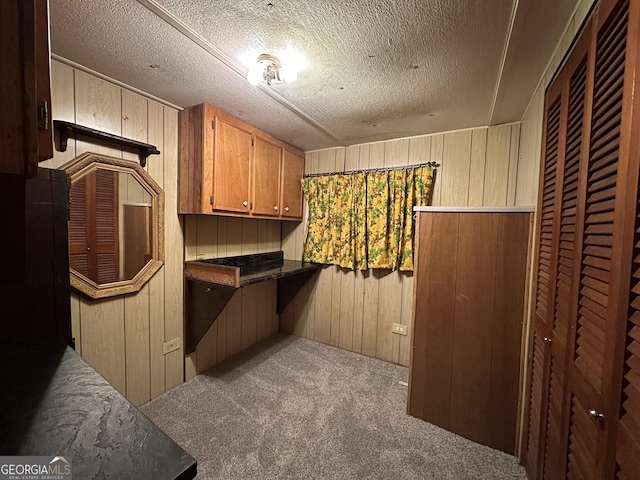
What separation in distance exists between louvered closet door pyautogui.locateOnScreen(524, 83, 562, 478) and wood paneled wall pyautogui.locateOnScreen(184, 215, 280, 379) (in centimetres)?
230

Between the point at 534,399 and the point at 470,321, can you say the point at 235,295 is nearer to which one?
the point at 470,321

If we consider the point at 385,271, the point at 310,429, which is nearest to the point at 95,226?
the point at 310,429

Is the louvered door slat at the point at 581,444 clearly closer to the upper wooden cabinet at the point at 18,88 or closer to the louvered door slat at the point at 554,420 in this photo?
the louvered door slat at the point at 554,420

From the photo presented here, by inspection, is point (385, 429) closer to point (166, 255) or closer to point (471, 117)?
point (166, 255)

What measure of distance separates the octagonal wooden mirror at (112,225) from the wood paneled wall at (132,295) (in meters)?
0.06

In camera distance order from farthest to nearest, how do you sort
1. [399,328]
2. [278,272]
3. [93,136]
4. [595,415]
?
[399,328] → [278,272] → [93,136] → [595,415]

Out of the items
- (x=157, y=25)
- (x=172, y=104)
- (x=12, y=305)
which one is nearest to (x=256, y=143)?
(x=172, y=104)

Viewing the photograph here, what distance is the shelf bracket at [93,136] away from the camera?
4.57 ft

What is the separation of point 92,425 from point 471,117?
2572mm

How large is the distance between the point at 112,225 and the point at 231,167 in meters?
0.88

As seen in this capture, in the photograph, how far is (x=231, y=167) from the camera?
6.64 feet

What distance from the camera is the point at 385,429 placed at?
1.70 meters

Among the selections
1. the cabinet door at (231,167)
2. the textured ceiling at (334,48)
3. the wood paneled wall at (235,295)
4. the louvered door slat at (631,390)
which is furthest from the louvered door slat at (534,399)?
the wood paneled wall at (235,295)

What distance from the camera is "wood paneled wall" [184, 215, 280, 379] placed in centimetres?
221
